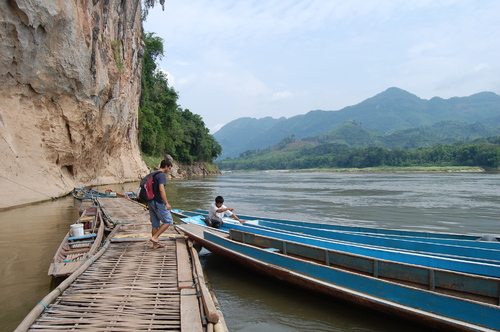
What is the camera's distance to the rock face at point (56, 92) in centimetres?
1357

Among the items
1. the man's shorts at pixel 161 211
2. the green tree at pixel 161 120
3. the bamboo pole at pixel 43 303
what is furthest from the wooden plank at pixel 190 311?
the green tree at pixel 161 120

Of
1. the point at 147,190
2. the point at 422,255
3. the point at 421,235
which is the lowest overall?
the point at 421,235

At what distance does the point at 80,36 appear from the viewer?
56.6 ft

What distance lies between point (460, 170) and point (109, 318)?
254 ft

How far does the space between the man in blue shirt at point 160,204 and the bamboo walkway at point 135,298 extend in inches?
16.8

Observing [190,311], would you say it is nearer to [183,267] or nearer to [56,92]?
[183,267]

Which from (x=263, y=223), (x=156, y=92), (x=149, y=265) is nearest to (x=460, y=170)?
(x=156, y=92)

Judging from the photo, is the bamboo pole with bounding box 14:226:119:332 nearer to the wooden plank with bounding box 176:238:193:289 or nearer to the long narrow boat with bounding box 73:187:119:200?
the wooden plank with bounding box 176:238:193:289

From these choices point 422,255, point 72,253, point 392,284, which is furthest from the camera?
point 72,253

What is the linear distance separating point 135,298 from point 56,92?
16071 millimetres

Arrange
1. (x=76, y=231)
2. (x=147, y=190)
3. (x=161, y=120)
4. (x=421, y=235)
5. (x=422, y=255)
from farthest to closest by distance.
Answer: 1. (x=161, y=120)
2. (x=76, y=231)
3. (x=421, y=235)
4. (x=147, y=190)
5. (x=422, y=255)

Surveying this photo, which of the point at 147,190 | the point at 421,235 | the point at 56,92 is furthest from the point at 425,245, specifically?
the point at 56,92

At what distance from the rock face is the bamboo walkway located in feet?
33.8

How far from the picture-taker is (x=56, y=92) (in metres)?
16.6
